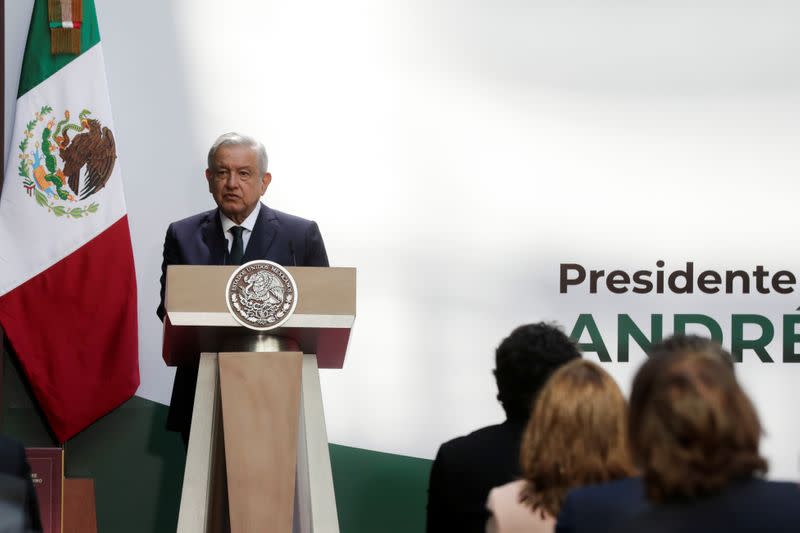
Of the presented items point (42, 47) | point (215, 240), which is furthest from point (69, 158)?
point (215, 240)

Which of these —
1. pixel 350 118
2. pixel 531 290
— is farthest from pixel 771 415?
pixel 350 118

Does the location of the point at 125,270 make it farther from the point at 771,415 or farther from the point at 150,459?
the point at 771,415

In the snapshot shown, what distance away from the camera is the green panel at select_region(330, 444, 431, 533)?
16.8ft

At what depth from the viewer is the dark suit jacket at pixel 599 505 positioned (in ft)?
5.91

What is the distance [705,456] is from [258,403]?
6.03 ft

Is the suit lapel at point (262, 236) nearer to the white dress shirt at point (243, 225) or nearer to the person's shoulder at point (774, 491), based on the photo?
the white dress shirt at point (243, 225)

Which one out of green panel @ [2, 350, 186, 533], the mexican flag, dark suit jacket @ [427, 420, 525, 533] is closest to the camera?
dark suit jacket @ [427, 420, 525, 533]

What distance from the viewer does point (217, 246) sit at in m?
4.11

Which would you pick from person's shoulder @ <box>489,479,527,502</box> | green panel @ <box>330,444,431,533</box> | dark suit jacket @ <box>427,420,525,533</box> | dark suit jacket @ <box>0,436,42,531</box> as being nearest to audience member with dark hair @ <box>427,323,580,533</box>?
dark suit jacket @ <box>427,420,525,533</box>

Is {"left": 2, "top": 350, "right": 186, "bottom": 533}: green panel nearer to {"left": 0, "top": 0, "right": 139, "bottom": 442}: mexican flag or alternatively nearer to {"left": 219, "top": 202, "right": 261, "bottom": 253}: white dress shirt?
{"left": 0, "top": 0, "right": 139, "bottom": 442}: mexican flag

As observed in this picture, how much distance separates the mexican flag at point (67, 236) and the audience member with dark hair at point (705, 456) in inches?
142

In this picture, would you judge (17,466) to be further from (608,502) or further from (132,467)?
(132,467)

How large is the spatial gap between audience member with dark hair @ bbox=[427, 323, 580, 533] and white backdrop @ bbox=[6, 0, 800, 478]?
2.30 meters

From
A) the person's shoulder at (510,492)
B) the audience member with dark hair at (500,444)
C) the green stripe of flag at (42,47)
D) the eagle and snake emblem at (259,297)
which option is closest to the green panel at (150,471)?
the green stripe of flag at (42,47)
